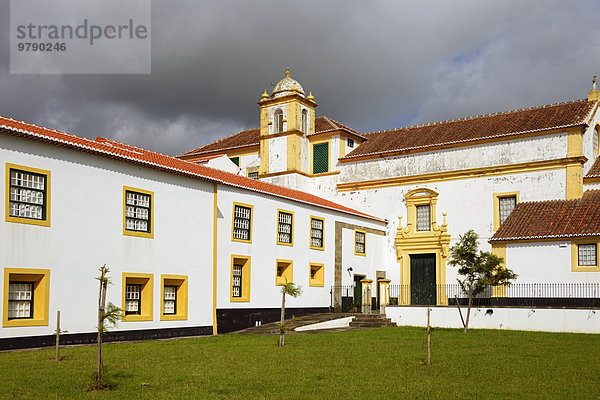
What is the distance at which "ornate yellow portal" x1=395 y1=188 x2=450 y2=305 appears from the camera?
1216 inches

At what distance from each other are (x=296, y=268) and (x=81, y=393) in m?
17.6

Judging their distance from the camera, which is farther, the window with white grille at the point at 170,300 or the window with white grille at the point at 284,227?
the window with white grille at the point at 284,227

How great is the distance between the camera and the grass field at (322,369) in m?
10.1

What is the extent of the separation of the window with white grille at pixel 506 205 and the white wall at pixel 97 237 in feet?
47.2

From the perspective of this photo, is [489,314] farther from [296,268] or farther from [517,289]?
[296,268]

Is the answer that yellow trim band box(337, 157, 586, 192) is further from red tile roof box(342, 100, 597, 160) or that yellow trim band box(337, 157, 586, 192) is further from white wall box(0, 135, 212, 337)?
white wall box(0, 135, 212, 337)

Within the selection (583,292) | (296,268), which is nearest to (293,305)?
(296,268)

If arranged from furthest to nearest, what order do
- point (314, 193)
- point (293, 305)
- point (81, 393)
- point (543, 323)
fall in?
point (314, 193), point (293, 305), point (543, 323), point (81, 393)

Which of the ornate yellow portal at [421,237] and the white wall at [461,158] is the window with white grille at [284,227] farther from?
the white wall at [461,158]

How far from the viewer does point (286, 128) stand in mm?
35781

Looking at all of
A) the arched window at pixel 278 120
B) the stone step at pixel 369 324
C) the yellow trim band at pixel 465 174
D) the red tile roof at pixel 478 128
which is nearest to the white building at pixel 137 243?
the stone step at pixel 369 324

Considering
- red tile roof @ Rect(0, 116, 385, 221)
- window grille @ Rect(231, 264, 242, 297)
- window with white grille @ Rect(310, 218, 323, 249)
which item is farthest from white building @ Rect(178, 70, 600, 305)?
window grille @ Rect(231, 264, 242, 297)

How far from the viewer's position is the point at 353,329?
23.8 metres

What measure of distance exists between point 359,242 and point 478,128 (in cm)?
825
